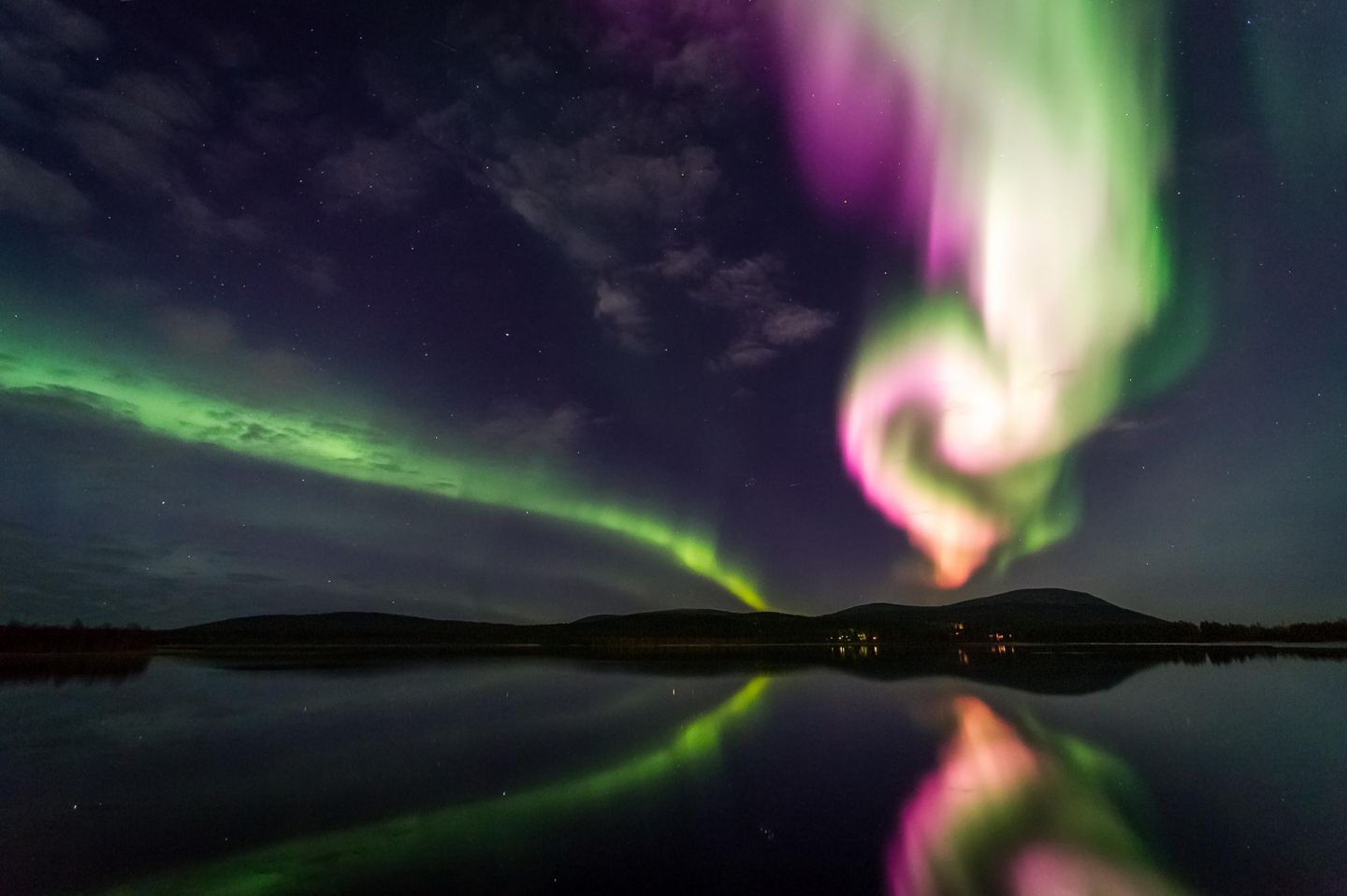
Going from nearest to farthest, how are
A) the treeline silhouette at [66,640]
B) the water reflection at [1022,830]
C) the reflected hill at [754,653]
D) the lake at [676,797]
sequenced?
the water reflection at [1022,830] → the lake at [676,797] → the reflected hill at [754,653] → the treeline silhouette at [66,640]

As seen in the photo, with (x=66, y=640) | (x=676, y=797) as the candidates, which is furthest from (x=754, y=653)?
(x=66, y=640)

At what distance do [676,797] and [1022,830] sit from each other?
7539 mm

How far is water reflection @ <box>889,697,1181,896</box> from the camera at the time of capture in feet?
35.1

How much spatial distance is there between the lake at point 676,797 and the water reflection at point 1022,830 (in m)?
0.08

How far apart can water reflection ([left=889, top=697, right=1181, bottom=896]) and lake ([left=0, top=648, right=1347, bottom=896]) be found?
8 centimetres

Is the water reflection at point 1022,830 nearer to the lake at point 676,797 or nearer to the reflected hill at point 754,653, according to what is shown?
→ the lake at point 676,797

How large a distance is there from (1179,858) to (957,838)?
3679 mm

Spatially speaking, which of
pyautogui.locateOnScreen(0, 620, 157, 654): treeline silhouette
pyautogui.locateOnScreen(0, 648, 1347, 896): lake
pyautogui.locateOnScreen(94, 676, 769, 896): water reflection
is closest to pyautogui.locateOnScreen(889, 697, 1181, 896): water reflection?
pyautogui.locateOnScreen(0, 648, 1347, 896): lake

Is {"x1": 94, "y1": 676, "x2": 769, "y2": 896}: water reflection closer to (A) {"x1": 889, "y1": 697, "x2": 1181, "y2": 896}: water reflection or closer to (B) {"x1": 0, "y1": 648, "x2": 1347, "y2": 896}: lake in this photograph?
(B) {"x1": 0, "y1": 648, "x2": 1347, "y2": 896}: lake

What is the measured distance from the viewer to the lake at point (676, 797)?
11.2 metres

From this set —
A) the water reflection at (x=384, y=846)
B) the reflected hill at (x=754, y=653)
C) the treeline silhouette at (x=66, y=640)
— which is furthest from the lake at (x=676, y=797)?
the treeline silhouette at (x=66, y=640)

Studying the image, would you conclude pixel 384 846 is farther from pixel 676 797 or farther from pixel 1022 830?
pixel 1022 830

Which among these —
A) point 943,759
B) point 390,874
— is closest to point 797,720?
point 943,759

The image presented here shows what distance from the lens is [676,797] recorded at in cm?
1599
